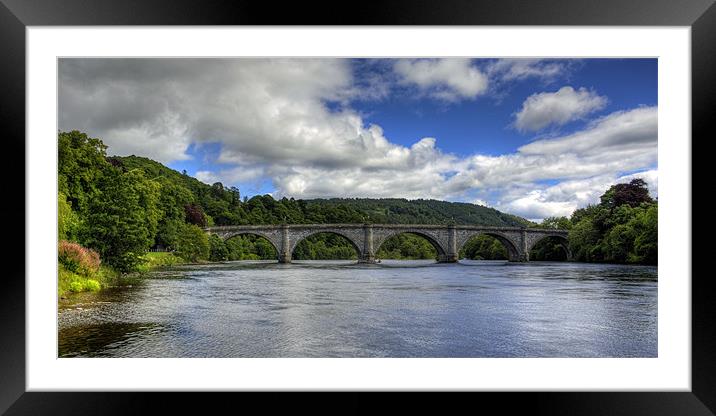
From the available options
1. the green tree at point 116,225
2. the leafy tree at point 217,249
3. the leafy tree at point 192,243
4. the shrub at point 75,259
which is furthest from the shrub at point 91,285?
the leafy tree at point 217,249

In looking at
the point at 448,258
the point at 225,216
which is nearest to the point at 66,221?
the point at 225,216

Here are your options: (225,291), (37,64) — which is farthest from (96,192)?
(37,64)

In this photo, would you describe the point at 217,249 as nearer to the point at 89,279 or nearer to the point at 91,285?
the point at 89,279

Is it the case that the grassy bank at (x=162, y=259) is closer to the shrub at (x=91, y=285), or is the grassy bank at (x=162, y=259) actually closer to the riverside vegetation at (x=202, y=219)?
the riverside vegetation at (x=202, y=219)

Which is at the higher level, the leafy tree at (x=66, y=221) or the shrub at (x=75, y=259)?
the leafy tree at (x=66, y=221)

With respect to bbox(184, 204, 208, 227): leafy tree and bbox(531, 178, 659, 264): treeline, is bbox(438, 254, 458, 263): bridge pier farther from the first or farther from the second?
bbox(184, 204, 208, 227): leafy tree
